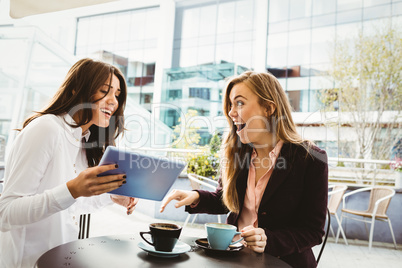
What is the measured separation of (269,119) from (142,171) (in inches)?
30.5

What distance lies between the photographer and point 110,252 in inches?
34.6

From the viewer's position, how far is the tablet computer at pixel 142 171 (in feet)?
2.63

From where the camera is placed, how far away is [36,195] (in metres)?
0.95

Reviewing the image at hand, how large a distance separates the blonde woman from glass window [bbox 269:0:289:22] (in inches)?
→ 420

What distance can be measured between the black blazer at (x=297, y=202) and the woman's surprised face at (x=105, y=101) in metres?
0.54

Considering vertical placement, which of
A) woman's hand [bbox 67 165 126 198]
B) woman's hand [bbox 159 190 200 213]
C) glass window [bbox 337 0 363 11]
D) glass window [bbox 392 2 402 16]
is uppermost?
glass window [bbox 337 0 363 11]

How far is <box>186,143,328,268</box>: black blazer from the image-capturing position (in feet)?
3.79

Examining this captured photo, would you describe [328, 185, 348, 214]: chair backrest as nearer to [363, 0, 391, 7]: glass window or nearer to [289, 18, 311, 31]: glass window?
[363, 0, 391, 7]: glass window

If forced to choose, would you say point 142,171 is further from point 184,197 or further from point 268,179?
point 268,179

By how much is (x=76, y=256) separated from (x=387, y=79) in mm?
8258

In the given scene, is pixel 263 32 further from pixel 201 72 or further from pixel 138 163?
pixel 138 163

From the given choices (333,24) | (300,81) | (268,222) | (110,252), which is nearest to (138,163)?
(110,252)

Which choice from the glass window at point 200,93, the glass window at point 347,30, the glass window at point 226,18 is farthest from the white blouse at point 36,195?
the glass window at point 226,18

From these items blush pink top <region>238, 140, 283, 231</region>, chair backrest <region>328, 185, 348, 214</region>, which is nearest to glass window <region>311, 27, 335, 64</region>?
chair backrest <region>328, 185, 348, 214</region>
